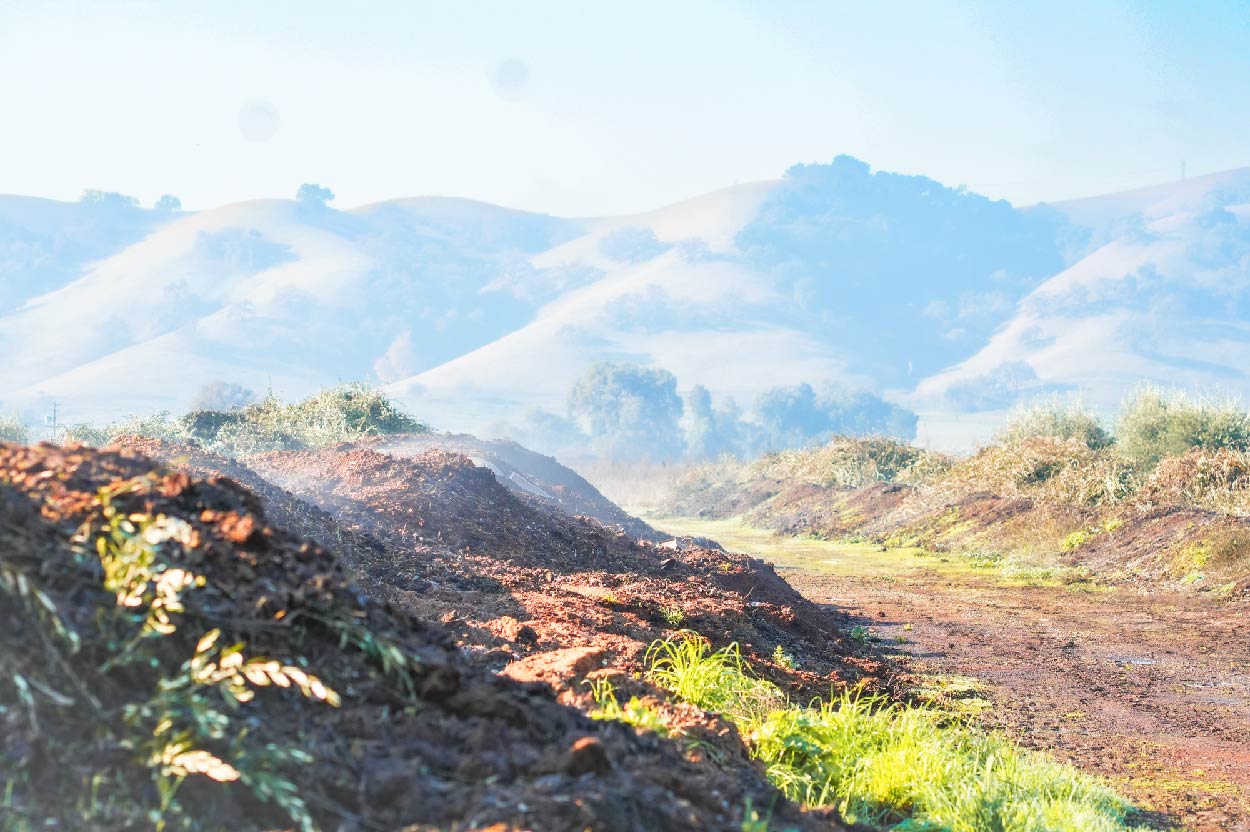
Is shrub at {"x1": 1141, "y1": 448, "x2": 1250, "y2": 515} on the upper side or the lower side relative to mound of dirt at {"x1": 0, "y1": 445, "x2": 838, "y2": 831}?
lower

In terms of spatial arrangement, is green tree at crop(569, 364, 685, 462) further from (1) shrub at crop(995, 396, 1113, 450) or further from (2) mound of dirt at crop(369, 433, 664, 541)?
(1) shrub at crop(995, 396, 1113, 450)

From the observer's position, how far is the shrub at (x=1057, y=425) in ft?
102

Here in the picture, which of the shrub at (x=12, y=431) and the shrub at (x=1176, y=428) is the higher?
the shrub at (x=12, y=431)

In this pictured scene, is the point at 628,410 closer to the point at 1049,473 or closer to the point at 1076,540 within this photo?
the point at 1049,473

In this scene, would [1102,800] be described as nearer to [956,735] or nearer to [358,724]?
[956,735]

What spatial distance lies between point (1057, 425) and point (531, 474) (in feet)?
52.9

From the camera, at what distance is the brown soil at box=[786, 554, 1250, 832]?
679 cm

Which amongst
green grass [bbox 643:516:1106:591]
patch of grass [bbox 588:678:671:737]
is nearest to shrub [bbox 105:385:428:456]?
green grass [bbox 643:516:1106:591]

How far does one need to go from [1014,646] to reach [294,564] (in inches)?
395

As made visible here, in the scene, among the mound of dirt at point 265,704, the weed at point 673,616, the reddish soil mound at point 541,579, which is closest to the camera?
the mound of dirt at point 265,704

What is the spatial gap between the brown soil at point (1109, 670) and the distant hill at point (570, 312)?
3491 inches

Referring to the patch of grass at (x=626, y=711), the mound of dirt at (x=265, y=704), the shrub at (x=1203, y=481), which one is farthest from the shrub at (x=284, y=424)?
the mound of dirt at (x=265, y=704)

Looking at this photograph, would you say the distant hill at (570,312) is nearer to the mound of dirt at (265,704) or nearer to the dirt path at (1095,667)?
the dirt path at (1095,667)

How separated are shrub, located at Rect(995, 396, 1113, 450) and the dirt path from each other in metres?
12.9
